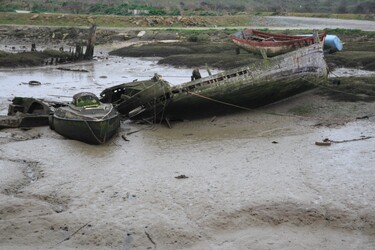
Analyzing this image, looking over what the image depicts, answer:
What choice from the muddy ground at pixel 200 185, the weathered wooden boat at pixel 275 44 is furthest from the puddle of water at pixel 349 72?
the muddy ground at pixel 200 185

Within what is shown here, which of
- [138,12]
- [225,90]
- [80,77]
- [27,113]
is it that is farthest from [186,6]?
[225,90]

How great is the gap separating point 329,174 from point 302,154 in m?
1.72

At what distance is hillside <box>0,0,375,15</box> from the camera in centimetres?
7444

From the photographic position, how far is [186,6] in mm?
94562

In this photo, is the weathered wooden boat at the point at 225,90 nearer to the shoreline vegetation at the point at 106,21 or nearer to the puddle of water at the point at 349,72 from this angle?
the puddle of water at the point at 349,72

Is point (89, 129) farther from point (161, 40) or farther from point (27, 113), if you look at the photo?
point (161, 40)

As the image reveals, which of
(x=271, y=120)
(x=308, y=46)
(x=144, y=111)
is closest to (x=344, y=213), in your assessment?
(x=271, y=120)

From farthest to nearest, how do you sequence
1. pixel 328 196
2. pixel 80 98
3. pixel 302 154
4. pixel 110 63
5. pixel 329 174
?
pixel 110 63
pixel 80 98
pixel 302 154
pixel 329 174
pixel 328 196

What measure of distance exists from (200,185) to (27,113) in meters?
9.34

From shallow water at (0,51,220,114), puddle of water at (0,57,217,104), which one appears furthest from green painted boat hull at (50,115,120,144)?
puddle of water at (0,57,217,104)

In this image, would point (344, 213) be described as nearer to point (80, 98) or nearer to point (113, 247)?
point (113, 247)

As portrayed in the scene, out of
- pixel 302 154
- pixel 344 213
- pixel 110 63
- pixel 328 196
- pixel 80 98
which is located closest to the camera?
pixel 344 213

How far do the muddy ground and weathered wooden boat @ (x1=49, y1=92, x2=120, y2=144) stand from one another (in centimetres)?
30

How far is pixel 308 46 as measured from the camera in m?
20.0
